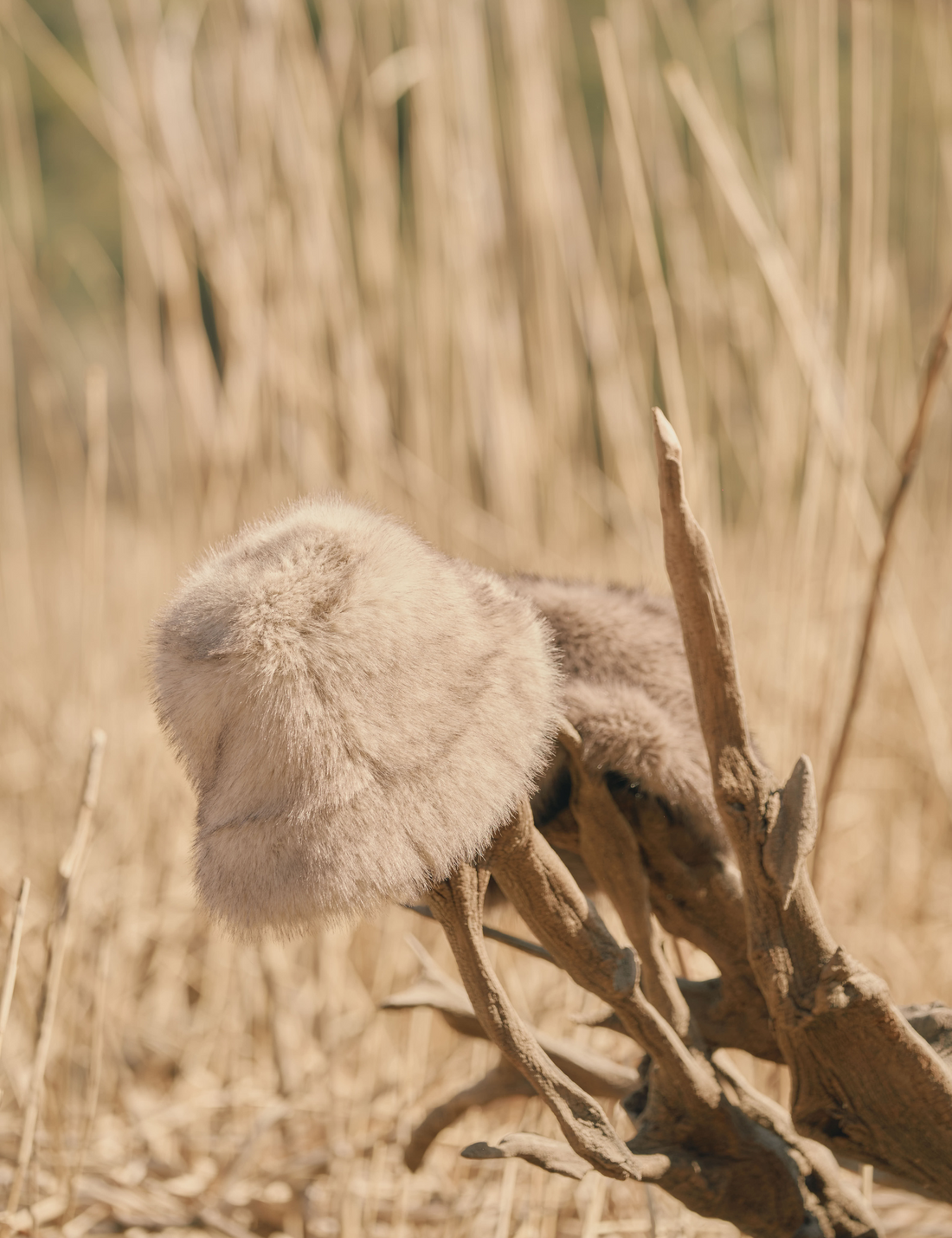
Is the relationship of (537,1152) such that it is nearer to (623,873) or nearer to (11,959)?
(623,873)

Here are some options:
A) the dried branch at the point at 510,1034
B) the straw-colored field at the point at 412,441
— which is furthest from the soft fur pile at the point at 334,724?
the straw-colored field at the point at 412,441

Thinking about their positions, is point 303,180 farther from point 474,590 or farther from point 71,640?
point 71,640

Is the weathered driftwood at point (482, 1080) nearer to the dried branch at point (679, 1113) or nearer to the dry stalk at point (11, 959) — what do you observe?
the dried branch at point (679, 1113)

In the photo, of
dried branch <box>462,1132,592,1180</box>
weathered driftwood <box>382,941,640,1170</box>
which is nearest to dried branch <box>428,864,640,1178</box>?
dried branch <box>462,1132,592,1180</box>

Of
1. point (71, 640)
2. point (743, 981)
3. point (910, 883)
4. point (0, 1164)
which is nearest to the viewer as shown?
point (743, 981)

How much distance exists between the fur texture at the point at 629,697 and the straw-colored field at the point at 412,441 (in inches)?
13.9

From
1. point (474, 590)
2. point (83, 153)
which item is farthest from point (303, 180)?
point (83, 153)

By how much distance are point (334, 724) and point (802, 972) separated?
0.27 m

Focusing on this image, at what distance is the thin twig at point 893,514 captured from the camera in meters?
0.60

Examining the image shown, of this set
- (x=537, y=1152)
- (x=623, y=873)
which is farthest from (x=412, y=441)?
(x=537, y=1152)

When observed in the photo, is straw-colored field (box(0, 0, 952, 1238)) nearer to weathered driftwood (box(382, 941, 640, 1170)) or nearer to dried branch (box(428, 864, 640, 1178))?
weathered driftwood (box(382, 941, 640, 1170))

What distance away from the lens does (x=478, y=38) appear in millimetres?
1201

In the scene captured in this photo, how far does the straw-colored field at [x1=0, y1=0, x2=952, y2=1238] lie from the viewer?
0.93 metres

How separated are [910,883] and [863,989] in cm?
107
